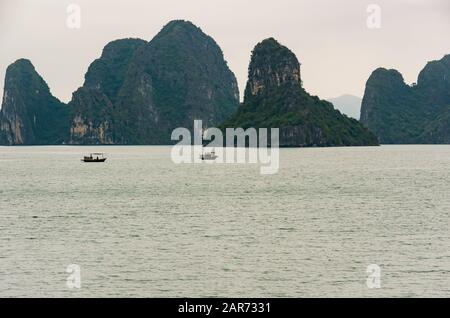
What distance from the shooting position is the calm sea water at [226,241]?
43.8 meters

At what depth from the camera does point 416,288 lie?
42344 millimetres

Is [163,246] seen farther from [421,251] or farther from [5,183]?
[5,183]

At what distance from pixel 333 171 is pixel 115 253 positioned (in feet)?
363

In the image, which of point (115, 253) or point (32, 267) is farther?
point (115, 253)

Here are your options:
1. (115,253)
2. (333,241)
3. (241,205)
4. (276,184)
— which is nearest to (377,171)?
(276,184)

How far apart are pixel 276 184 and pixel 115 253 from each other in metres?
71.8

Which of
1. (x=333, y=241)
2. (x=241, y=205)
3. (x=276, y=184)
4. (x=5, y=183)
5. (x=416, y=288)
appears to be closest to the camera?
(x=416, y=288)

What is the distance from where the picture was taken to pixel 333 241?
59.4 m

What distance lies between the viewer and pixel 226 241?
→ 59.4 meters

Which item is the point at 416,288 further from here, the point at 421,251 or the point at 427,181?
the point at 427,181

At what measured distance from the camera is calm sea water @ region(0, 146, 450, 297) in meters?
43.8

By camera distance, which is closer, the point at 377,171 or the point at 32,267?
the point at 32,267
